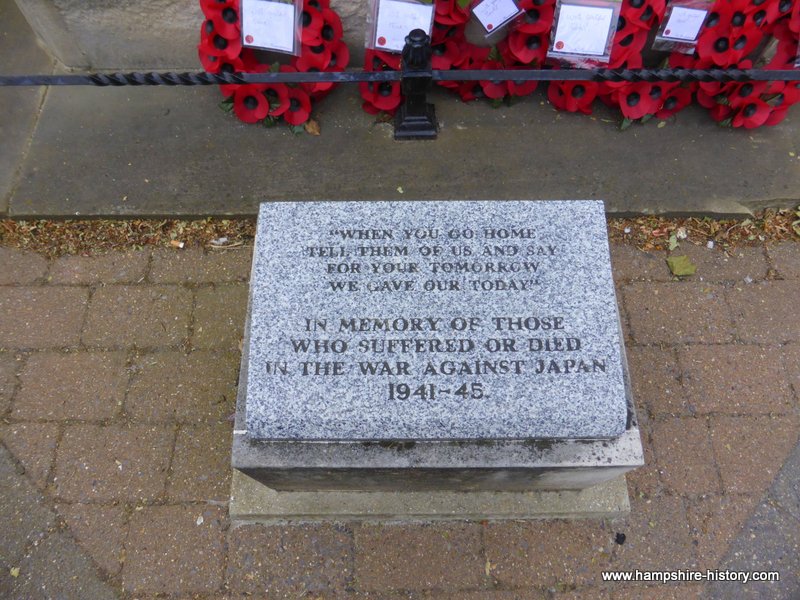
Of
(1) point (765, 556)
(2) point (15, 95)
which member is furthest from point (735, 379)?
(2) point (15, 95)

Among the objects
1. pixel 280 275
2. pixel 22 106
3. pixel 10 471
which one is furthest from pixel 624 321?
pixel 22 106

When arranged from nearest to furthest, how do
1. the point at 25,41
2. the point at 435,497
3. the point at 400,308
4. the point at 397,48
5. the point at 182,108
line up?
the point at 400,308 → the point at 435,497 → the point at 397,48 → the point at 182,108 → the point at 25,41

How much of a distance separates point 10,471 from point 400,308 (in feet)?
5.68

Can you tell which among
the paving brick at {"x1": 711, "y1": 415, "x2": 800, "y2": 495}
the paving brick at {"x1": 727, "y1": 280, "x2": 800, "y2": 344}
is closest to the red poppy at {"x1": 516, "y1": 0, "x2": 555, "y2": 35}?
the paving brick at {"x1": 727, "y1": 280, "x2": 800, "y2": 344}

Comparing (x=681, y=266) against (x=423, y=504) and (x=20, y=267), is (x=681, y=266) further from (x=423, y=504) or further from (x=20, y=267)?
(x=20, y=267)

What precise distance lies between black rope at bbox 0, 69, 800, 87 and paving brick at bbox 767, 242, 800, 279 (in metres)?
0.77

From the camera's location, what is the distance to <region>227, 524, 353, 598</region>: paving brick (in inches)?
76.9

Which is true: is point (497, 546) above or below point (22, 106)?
below

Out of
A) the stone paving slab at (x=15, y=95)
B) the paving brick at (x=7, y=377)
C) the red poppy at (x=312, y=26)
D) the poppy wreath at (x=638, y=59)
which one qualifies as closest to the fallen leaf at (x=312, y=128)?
the poppy wreath at (x=638, y=59)

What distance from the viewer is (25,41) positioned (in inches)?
123

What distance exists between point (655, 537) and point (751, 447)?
56 cm

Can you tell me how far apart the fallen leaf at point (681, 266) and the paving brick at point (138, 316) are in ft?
7.33

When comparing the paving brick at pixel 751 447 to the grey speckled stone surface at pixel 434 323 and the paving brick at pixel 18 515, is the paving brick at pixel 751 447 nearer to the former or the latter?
the grey speckled stone surface at pixel 434 323

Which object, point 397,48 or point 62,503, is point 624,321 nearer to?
point 397,48
